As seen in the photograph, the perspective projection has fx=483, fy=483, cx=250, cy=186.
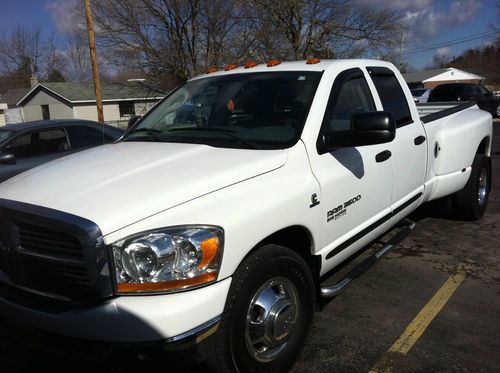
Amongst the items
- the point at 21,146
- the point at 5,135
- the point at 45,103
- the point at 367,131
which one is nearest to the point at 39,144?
the point at 21,146

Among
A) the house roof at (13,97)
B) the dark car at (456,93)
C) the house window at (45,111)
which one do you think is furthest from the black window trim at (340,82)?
the house roof at (13,97)

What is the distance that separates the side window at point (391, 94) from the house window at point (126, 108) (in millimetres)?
37573

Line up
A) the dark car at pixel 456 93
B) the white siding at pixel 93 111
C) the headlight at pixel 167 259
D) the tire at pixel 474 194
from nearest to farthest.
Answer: the headlight at pixel 167 259
the tire at pixel 474 194
the dark car at pixel 456 93
the white siding at pixel 93 111

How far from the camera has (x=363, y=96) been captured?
3.90 metres

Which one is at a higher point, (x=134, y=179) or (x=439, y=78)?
(x=439, y=78)

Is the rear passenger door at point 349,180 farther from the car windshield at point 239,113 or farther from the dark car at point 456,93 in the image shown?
the dark car at point 456,93

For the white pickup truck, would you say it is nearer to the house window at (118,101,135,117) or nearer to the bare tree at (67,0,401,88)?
the bare tree at (67,0,401,88)

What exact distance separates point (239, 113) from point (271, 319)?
4.88ft

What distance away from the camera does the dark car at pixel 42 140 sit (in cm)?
643

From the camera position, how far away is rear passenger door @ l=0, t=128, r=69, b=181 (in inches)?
250

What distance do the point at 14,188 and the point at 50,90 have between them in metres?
42.6

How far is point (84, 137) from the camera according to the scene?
738 cm

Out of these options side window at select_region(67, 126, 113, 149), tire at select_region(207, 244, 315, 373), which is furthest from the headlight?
side window at select_region(67, 126, 113, 149)

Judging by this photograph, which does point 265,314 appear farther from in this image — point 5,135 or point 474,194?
point 5,135
